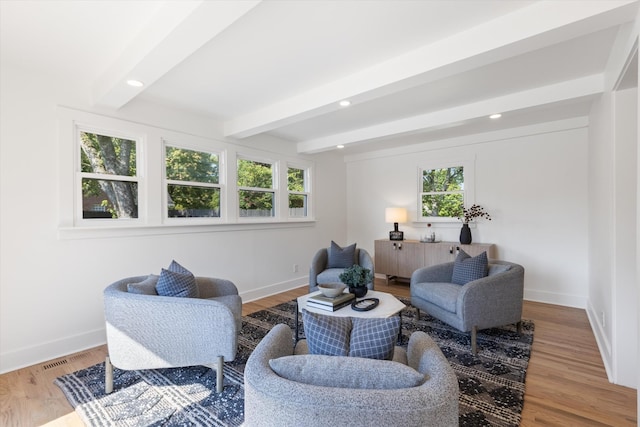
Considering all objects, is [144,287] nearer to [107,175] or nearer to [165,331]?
[165,331]

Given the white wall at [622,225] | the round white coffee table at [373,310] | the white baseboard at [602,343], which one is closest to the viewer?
the white wall at [622,225]

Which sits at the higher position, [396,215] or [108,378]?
[396,215]

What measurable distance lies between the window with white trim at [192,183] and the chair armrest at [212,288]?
1.20 meters

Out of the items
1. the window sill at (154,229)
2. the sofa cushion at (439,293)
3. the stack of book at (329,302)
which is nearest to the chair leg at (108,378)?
the window sill at (154,229)

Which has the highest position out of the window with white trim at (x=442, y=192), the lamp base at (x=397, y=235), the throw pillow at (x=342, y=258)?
the window with white trim at (x=442, y=192)

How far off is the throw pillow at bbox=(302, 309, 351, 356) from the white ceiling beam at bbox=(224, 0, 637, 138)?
198cm

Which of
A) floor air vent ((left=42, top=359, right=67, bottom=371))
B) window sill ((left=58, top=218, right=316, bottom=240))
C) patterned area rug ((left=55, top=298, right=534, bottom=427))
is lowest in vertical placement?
floor air vent ((left=42, top=359, right=67, bottom=371))

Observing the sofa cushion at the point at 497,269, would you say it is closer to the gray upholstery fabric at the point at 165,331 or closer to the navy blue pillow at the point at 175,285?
the gray upholstery fabric at the point at 165,331

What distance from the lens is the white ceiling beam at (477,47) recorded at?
1750 millimetres

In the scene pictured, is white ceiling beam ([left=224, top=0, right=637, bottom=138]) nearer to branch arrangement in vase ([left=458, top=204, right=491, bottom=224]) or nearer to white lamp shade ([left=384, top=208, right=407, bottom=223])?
white lamp shade ([left=384, top=208, right=407, bottom=223])

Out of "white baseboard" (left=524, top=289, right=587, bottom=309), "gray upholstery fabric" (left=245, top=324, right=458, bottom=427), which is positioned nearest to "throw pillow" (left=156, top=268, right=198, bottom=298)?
"gray upholstery fabric" (left=245, top=324, right=458, bottom=427)

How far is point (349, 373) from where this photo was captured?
3.59ft

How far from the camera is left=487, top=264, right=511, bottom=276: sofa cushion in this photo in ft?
9.97

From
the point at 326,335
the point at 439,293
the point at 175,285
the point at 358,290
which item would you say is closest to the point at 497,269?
the point at 439,293
